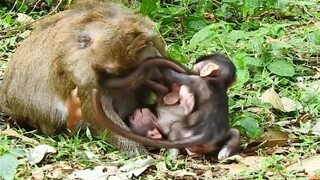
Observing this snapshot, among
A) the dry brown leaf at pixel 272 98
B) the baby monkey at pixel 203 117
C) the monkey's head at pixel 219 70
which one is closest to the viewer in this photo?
the baby monkey at pixel 203 117

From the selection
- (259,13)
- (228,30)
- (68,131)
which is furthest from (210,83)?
(259,13)

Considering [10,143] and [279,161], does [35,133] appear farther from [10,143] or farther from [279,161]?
[279,161]

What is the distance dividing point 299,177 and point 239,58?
207 centimetres

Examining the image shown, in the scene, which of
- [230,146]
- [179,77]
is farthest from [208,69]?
[230,146]

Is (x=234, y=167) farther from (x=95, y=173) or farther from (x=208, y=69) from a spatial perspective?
(x=95, y=173)

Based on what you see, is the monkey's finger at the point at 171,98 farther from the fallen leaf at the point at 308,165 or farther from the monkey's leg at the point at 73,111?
the fallen leaf at the point at 308,165

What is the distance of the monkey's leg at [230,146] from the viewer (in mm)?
5473

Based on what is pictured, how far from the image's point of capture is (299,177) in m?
5.06

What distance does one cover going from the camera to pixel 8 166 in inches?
196

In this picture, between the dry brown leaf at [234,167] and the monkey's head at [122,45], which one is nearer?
the dry brown leaf at [234,167]

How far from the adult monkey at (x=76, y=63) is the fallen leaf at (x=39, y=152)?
1.34 feet

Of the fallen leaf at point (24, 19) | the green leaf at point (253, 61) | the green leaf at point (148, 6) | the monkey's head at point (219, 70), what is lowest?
the fallen leaf at point (24, 19)

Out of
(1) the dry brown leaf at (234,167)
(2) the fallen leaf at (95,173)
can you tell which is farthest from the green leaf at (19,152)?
(1) the dry brown leaf at (234,167)

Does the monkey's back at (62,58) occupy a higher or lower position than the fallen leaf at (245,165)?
higher
